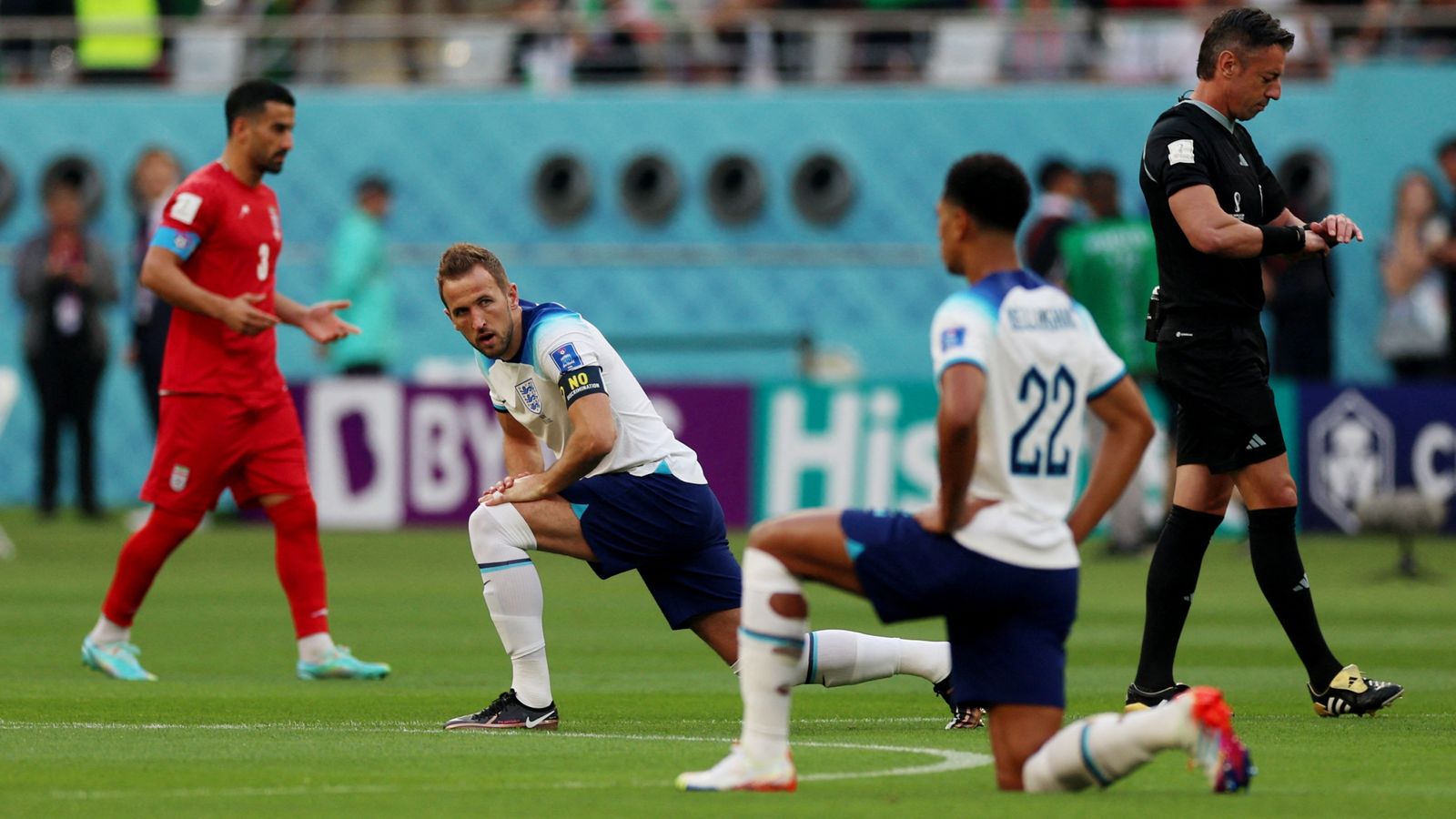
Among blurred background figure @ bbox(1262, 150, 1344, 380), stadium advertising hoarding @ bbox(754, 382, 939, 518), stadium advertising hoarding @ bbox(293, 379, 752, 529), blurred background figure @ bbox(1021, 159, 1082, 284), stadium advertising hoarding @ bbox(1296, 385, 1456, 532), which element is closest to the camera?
blurred background figure @ bbox(1021, 159, 1082, 284)

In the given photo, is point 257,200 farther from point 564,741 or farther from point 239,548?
point 239,548

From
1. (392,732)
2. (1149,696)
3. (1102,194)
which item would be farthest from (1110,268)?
(392,732)

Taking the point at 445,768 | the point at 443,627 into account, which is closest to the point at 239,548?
the point at 443,627

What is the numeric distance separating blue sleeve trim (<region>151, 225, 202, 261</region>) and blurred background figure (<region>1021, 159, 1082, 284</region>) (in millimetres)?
7998

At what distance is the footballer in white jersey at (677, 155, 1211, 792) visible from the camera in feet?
20.9

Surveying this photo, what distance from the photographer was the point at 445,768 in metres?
7.24

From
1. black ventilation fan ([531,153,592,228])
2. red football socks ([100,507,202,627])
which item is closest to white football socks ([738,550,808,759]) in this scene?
red football socks ([100,507,202,627])

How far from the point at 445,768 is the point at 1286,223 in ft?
12.1

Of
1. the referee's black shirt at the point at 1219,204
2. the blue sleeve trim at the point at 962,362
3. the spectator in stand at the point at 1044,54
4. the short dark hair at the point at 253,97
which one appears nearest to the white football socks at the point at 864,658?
the referee's black shirt at the point at 1219,204

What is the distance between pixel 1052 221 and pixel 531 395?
30.6ft

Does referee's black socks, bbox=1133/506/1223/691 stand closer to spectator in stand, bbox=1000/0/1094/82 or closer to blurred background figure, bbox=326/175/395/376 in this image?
blurred background figure, bbox=326/175/395/376

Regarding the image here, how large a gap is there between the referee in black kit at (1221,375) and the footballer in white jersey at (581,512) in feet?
3.38

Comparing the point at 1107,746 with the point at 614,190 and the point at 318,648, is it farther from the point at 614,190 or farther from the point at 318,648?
the point at 614,190

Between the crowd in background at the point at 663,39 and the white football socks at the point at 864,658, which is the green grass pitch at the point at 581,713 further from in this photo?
the crowd in background at the point at 663,39
